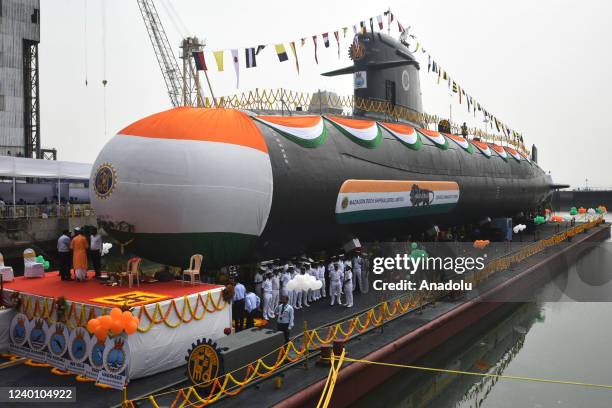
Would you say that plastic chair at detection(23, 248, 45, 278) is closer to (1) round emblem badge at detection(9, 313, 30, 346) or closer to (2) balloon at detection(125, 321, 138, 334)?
(1) round emblem badge at detection(9, 313, 30, 346)

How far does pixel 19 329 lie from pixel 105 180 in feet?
13.7

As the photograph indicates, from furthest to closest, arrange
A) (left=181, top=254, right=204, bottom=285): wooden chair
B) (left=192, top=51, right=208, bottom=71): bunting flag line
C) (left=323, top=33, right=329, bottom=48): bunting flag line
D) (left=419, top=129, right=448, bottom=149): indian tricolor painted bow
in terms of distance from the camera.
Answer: (left=419, top=129, right=448, bottom=149): indian tricolor painted bow
(left=323, top=33, right=329, bottom=48): bunting flag line
(left=192, top=51, right=208, bottom=71): bunting flag line
(left=181, top=254, right=204, bottom=285): wooden chair

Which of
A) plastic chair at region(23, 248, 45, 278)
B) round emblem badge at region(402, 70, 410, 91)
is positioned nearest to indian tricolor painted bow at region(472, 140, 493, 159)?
round emblem badge at region(402, 70, 410, 91)

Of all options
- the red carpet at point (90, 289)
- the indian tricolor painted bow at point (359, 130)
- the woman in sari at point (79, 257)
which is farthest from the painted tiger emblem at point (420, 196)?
the woman in sari at point (79, 257)

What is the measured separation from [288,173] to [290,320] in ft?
16.1

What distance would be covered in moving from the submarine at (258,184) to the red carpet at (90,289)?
1.44 m

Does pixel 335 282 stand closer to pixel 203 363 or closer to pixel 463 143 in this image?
pixel 203 363

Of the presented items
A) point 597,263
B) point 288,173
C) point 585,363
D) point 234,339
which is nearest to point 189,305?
point 234,339

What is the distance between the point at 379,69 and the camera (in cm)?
2823

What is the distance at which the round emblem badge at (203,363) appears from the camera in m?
9.40

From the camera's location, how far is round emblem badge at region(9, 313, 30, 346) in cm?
1176

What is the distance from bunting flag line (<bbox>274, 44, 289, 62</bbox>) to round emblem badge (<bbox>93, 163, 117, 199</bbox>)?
11.2 m

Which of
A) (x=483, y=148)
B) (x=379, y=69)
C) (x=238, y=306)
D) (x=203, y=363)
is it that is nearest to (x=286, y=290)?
(x=238, y=306)

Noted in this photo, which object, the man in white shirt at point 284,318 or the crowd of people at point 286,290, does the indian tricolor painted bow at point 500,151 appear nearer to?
the crowd of people at point 286,290
